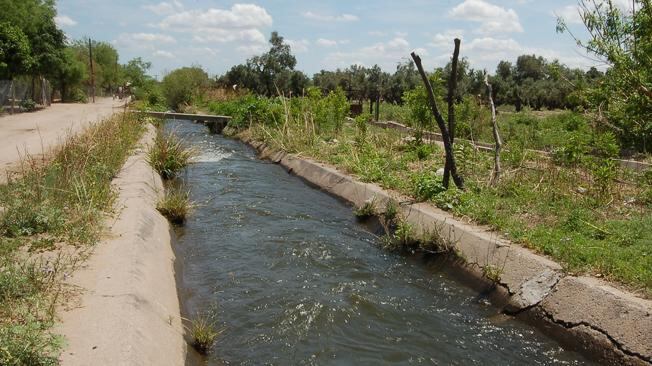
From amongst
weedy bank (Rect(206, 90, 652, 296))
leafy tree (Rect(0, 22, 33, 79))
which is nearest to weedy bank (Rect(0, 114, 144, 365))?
weedy bank (Rect(206, 90, 652, 296))

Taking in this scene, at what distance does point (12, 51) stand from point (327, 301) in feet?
87.1

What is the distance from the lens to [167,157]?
13.9 meters

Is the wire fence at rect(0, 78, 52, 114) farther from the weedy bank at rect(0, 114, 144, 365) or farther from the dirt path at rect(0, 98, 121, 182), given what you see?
the weedy bank at rect(0, 114, 144, 365)

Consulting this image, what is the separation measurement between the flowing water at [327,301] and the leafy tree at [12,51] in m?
A: 20.6

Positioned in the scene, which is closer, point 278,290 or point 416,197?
point 278,290

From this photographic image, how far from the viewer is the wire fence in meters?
28.6

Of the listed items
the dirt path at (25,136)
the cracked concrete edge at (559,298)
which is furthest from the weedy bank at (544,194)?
the dirt path at (25,136)

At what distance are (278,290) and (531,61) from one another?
188 feet

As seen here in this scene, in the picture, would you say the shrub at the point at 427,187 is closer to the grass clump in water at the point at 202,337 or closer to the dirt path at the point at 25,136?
the grass clump in water at the point at 202,337

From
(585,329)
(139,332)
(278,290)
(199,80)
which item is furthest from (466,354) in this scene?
(199,80)

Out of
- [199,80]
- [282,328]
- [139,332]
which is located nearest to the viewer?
[139,332]

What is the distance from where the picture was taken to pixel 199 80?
45406 mm

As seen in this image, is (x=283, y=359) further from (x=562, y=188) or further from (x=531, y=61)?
(x=531, y=61)

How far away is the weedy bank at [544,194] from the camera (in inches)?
269
